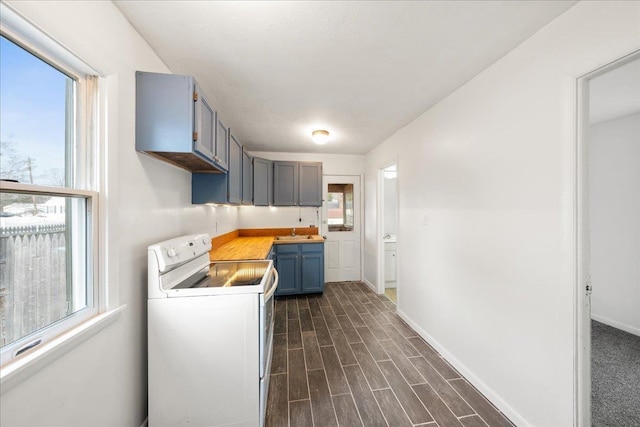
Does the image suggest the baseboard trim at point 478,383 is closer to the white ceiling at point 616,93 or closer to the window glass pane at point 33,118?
the white ceiling at point 616,93

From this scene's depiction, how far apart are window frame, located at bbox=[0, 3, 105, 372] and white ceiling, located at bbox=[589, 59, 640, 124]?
3.17 metres

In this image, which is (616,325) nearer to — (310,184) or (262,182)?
(310,184)

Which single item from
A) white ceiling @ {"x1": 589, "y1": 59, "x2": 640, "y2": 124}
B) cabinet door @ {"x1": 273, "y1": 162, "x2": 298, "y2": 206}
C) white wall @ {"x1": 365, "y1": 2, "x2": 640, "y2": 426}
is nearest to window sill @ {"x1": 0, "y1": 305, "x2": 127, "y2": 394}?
white wall @ {"x1": 365, "y1": 2, "x2": 640, "y2": 426}

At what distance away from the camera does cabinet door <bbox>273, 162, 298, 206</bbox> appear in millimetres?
4055

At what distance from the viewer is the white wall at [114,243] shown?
2.99 feet

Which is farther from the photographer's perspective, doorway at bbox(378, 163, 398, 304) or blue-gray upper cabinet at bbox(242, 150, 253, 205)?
doorway at bbox(378, 163, 398, 304)

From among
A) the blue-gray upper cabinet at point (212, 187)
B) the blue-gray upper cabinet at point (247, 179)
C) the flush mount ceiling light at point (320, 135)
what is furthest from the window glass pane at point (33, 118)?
the flush mount ceiling light at point (320, 135)

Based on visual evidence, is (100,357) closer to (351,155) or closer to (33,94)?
(33,94)

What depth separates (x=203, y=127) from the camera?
1.64 m

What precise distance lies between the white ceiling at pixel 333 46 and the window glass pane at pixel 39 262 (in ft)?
3.65

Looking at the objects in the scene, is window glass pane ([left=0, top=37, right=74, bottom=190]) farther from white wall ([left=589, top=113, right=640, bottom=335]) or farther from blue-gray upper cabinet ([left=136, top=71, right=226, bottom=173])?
white wall ([left=589, top=113, right=640, bottom=335])

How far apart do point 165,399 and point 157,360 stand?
241mm

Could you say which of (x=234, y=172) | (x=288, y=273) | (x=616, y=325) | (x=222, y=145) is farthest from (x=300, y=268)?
(x=616, y=325)

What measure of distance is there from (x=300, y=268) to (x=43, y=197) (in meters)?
3.11
